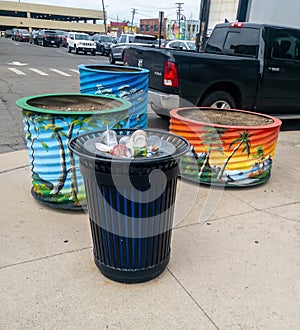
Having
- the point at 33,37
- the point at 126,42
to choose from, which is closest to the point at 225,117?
the point at 126,42

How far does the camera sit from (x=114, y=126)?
3482 millimetres

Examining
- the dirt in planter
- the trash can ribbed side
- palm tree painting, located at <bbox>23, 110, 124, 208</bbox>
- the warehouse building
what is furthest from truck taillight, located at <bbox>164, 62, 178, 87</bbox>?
the warehouse building

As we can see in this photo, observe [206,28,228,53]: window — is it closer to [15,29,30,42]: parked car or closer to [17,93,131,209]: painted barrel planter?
[17,93,131,209]: painted barrel planter

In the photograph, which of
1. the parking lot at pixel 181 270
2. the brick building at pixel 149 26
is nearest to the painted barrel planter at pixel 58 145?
the parking lot at pixel 181 270

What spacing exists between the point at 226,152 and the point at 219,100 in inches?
111

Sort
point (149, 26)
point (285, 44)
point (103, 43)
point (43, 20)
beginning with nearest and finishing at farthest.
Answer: point (285, 44) < point (103, 43) < point (43, 20) < point (149, 26)

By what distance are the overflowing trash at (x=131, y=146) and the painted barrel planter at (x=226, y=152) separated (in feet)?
5.74

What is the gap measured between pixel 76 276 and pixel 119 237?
55cm

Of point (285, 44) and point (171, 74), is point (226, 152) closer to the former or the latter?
point (171, 74)

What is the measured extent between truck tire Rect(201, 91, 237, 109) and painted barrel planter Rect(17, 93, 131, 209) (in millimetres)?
3149

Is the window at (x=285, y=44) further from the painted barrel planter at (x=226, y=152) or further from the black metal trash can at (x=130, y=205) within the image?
the black metal trash can at (x=130, y=205)

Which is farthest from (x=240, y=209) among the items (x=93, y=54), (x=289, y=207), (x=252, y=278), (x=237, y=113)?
(x=93, y=54)

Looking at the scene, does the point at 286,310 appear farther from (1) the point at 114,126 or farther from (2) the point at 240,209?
(1) the point at 114,126

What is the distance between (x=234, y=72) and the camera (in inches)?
259
